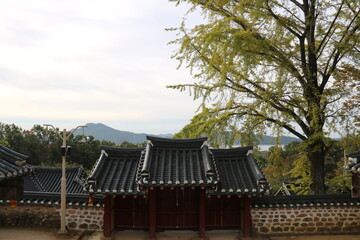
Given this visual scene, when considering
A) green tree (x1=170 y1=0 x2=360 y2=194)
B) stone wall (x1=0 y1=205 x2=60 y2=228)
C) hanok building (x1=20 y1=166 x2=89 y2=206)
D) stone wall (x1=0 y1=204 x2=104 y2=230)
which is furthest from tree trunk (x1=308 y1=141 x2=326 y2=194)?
hanok building (x1=20 y1=166 x2=89 y2=206)

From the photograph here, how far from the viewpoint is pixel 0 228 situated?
10938 millimetres

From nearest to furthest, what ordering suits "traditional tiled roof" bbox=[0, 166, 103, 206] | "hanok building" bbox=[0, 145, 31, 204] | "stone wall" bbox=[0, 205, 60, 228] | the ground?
"hanok building" bbox=[0, 145, 31, 204] < the ground < "stone wall" bbox=[0, 205, 60, 228] < "traditional tiled roof" bbox=[0, 166, 103, 206]

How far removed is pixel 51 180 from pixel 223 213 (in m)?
16.5

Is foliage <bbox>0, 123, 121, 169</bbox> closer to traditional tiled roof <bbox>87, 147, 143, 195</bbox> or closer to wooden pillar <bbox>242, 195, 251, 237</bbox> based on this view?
traditional tiled roof <bbox>87, 147, 143, 195</bbox>

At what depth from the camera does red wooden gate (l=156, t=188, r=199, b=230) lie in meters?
10.6

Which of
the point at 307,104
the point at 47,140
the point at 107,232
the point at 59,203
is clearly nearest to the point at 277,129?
the point at 307,104

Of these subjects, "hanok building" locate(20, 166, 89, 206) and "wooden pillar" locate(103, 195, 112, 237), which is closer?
"wooden pillar" locate(103, 195, 112, 237)

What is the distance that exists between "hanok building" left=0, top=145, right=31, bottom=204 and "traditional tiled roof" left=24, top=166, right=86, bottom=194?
15.2m

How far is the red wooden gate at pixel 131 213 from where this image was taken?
420 inches

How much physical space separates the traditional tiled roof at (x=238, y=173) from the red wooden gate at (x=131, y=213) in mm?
2764

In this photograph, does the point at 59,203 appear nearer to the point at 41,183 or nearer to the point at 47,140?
the point at 41,183

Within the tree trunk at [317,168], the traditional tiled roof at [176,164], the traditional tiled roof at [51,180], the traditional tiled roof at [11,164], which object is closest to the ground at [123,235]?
the traditional tiled roof at [176,164]

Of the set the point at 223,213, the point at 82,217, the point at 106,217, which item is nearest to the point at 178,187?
the point at 223,213

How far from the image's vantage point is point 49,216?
1105 centimetres
